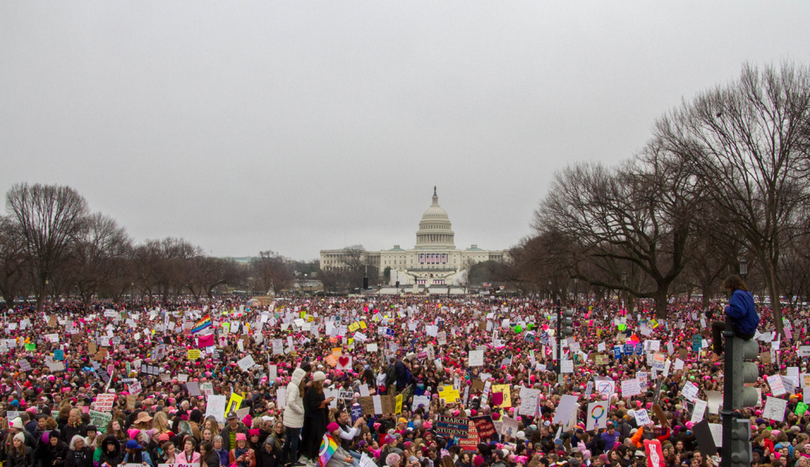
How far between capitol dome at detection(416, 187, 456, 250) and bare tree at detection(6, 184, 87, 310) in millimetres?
132156

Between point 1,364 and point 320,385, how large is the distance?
46.2 feet

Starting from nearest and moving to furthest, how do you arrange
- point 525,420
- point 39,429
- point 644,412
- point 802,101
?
point 39,429
point 644,412
point 525,420
point 802,101

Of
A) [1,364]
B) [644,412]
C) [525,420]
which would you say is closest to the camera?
[644,412]

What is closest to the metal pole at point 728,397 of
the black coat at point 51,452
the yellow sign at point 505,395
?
the yellow sign at point 505,395

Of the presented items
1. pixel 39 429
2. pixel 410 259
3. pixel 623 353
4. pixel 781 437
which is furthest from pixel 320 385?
pixel 410 259

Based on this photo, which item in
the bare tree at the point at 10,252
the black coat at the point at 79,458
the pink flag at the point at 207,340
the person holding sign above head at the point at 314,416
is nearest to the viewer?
the black coat at the point at 79,458

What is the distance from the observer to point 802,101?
68.4 ft

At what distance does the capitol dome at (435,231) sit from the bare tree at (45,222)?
13216 centimetres

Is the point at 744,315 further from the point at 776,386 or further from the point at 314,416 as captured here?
the point at 776,386

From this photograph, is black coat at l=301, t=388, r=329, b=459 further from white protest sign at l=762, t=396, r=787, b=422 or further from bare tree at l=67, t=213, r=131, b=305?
bare tree at l=67, t=213, r=131, b=305

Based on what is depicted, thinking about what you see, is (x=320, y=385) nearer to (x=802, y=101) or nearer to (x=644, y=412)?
(x=644, y=412)

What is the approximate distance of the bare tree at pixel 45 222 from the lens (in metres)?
48.5

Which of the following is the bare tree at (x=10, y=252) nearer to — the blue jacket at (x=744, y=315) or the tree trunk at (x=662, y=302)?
the tree trunk at (x=662, y=302)

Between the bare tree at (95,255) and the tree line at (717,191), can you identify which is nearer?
the tree line at (717,191)
